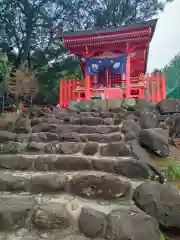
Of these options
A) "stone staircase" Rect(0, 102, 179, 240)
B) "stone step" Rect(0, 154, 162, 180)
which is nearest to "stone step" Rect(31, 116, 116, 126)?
"stone staircase" Rect(0, 102, 179, 240)

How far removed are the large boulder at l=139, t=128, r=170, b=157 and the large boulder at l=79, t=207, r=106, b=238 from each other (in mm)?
1677

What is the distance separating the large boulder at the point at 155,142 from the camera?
3.28 metres

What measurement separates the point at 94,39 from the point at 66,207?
24.6 feet

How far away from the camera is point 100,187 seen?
233cm

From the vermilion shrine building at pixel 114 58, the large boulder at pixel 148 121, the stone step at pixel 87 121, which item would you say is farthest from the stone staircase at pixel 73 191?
the vermilion shrine building at pixel 114 58

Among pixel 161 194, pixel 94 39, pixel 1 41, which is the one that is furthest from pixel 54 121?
pixel 1 41

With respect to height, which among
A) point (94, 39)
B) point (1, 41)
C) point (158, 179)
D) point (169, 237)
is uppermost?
point (1, 41)

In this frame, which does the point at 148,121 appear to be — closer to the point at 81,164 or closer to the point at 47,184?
the point at 81,164

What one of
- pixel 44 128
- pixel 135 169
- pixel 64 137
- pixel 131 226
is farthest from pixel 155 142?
pixel 44 128

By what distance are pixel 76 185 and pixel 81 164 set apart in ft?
2.05

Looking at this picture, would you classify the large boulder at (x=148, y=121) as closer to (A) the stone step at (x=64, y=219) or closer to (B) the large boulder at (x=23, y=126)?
(B) the large boulder at (x=23, y=126)

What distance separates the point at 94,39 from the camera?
8406 millimetres

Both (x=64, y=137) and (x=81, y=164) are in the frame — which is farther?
(x=64, y=137)

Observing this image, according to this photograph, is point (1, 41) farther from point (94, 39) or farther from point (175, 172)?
point (175, 172)
